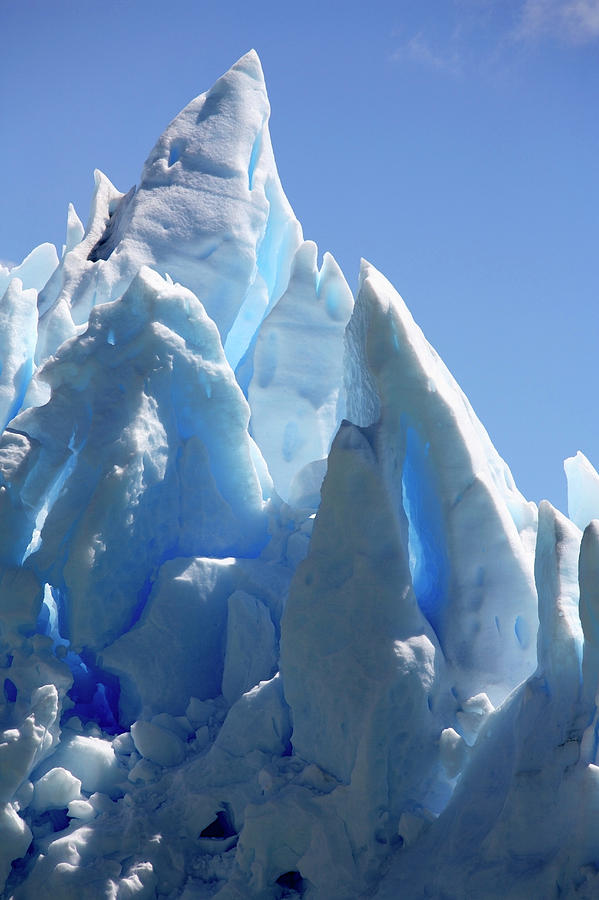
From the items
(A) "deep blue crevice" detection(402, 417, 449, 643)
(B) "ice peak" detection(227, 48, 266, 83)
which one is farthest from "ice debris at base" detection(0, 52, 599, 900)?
(B) "ice peak" detection(227, 48, 266, 83)

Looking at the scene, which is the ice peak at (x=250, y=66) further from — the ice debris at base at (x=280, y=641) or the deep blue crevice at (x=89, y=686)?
the deep blue crevice at (x=89, y=686)

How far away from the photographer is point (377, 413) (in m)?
6.22

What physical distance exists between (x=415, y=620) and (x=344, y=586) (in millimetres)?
479

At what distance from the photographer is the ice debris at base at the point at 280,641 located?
4.84 meters

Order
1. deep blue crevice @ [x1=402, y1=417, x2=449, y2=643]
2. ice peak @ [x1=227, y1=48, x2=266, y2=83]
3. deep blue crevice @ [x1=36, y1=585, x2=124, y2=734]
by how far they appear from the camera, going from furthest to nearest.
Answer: ice peak @ [x1=227, y1=48, x2=266, y2=83] → deep blue crevice @ [x1=36, y1=585, x2=124, y2=734] → deep blue crevice @ [x1=402, y1=417, x2=449, y2=643]

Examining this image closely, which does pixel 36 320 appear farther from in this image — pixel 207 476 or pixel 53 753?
pixel 53 753

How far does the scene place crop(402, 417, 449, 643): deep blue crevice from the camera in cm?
608

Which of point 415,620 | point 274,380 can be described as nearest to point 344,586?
point 415,620

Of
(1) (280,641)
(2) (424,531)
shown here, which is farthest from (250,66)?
(1) (280,641)

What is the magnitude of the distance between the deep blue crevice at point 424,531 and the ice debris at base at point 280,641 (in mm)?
21

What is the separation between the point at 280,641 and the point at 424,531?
4.11 ft

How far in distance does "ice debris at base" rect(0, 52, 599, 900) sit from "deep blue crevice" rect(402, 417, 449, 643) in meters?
0.02

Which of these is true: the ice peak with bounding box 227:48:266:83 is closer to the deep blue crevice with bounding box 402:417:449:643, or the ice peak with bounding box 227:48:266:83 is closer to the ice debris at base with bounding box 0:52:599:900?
the ice debris at base with bounding box 0:52:599:900

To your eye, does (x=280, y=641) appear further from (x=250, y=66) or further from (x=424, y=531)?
(x=250, y=66)
